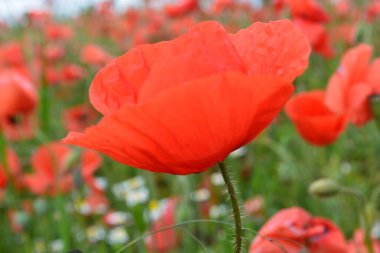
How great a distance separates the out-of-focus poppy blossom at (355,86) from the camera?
1217mm

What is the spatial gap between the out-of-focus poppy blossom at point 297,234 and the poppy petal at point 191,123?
1.10 ft

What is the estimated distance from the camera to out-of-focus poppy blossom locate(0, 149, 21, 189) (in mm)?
1813

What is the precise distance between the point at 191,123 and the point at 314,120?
730 mm

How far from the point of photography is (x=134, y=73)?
0.66m

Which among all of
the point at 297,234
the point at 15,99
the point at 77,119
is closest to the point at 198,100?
the point at 297,234

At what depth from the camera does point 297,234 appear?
96 cm

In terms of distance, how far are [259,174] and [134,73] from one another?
54.6 inches

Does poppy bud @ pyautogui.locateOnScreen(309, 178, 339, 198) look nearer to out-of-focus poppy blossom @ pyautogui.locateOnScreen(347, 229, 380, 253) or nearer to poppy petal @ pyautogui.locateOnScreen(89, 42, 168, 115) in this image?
out-of-focus poppy blossom @ pyautogui.locateOnScreen(347, 229, 380, 253)

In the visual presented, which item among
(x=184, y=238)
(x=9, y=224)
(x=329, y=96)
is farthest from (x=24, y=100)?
(x=329, y=96)

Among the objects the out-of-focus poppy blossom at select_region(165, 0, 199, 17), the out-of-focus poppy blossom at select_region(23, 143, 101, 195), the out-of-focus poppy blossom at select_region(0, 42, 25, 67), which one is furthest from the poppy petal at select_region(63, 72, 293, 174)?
the out-of-focus poppy blossom at select_region(0, 42, 25, 67)

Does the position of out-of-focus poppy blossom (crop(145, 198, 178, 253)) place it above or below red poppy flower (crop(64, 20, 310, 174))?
below

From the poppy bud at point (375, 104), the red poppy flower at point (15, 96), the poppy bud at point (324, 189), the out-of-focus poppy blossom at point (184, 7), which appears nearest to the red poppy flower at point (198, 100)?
the poppy bud at point (324, 189)

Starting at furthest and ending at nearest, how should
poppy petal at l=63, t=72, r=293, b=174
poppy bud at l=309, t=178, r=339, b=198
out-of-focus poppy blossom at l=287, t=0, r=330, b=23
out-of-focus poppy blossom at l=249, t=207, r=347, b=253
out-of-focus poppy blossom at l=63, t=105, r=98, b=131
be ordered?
out-of-focus poppy blossom at l=63, t=105, r=98, b=131 < out-of-focus poppy blossom at l=287, t=0, r=330, b=23 < poppy bud at l=309, t=178, r=339, b=198 < out-of-focus poppy blossom at l=249, t=207, r=347, b=253 < poppy petal at l=63, t=72, r=293, b=174

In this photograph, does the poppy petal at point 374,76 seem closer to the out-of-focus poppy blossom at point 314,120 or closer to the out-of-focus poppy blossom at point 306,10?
the out-of-focus poppy blossom at point 314,120
